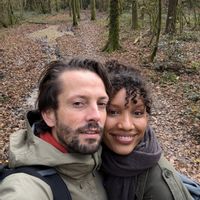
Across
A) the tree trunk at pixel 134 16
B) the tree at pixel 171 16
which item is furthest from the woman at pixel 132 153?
the tree trunk at pixel 134 16

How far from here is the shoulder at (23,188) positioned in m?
1.69

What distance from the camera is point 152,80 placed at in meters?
12.3

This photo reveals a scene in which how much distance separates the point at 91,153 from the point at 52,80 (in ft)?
1.84

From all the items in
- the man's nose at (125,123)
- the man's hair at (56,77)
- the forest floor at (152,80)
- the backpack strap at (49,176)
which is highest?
the man's hair at (56,77)

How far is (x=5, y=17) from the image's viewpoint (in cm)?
3500

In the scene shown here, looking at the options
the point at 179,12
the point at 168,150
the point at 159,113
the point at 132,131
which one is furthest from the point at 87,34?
the point at 132,131

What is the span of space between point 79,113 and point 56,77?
32cm

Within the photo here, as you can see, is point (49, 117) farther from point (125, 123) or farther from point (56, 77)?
point (125, 123)

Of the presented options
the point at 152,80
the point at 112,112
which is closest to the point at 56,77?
the point at 112,112

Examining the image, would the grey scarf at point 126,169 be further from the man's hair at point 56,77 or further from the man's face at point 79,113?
the man's hair at point 56,77

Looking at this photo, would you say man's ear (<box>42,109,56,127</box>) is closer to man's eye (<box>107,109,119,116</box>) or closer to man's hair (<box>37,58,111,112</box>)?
man's hair (<box>37,58,111,112</box>)

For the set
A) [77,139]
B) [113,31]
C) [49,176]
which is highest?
[77,139]

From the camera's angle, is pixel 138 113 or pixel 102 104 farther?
pixel 138 113

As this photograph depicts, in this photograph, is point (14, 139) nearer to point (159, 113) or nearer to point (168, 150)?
point (168, 150)
